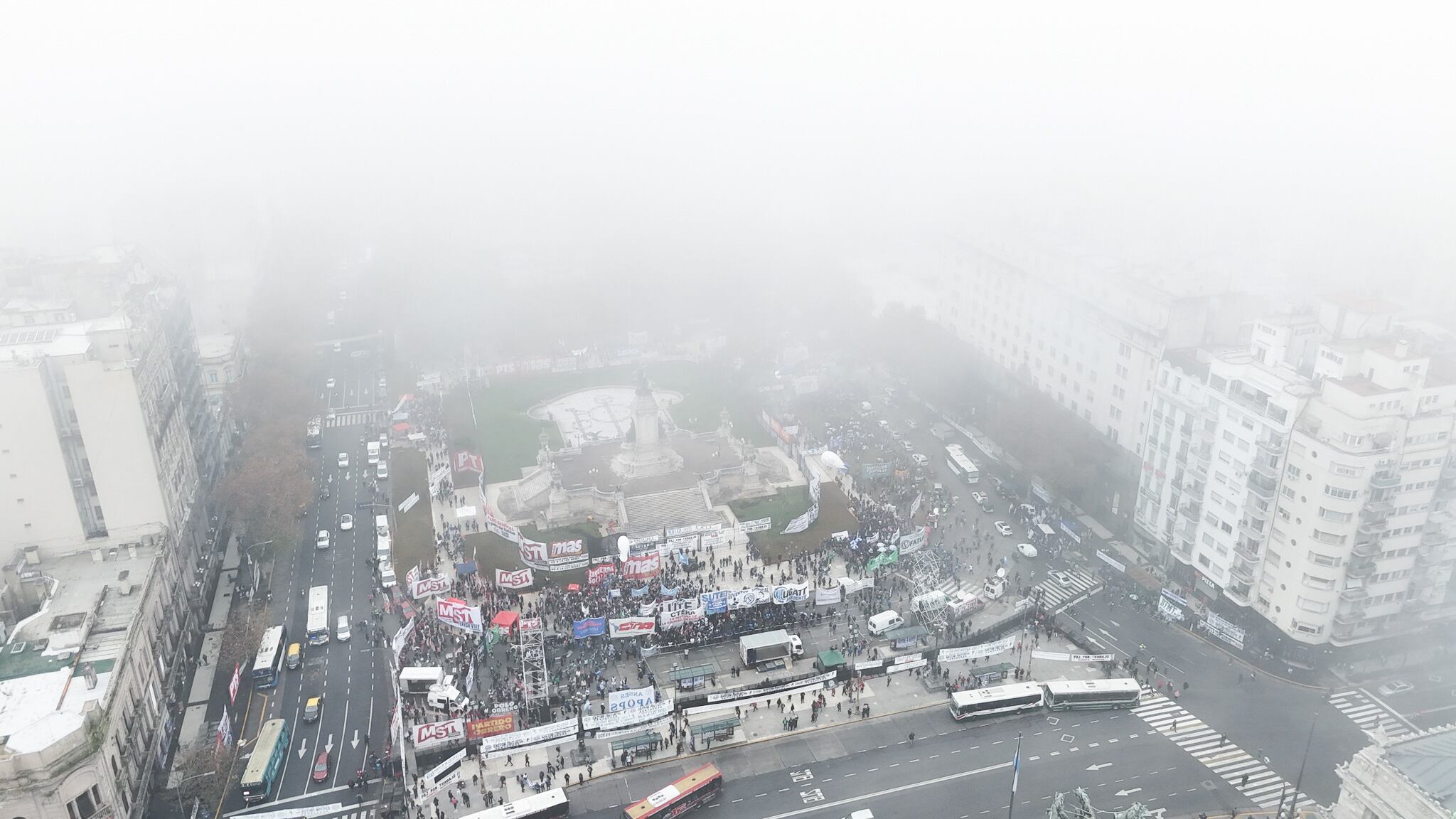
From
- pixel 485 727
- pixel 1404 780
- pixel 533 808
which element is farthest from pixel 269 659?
pixel 1404 780

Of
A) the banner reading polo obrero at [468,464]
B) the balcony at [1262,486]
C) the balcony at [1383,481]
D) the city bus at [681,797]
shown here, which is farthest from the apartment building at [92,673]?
the balcony at [1383,481]

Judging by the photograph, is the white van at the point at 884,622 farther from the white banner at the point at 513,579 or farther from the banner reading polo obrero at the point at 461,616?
the banner reading polo obrero at the point at 461,616

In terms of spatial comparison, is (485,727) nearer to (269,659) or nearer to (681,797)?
(681,797)

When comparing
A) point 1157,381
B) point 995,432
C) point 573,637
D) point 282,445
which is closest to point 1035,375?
point 995,432

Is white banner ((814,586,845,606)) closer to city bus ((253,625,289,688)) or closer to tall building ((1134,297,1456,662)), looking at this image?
tall building ((1134,297,1456,662))

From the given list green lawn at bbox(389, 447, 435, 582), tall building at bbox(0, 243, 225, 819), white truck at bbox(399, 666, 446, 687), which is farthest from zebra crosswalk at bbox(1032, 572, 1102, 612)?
tall building at bbox(0, 243, 225, 819)

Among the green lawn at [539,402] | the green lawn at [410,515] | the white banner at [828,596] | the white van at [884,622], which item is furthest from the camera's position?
the green lawn at [539,402]
